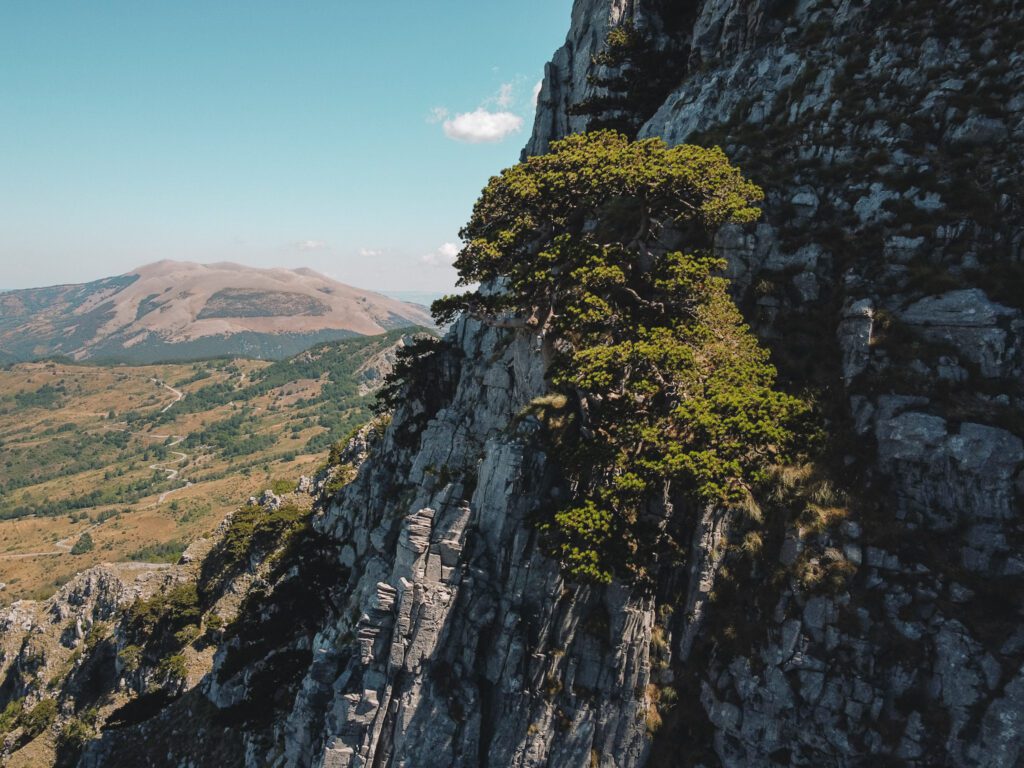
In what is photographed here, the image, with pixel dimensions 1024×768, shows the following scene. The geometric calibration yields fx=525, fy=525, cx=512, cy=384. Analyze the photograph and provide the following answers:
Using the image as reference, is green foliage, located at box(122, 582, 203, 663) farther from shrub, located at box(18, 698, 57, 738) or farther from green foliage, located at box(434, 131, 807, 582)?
green foliage, located at box(434, 131, 807, 582)

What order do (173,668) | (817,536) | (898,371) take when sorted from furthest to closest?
(173,668), (898,371), (817,536)

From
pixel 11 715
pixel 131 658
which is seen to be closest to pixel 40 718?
pixel 131 658

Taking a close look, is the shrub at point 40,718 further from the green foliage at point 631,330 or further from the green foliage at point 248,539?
the green foliage at point 631,330

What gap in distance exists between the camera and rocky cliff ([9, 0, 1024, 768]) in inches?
878

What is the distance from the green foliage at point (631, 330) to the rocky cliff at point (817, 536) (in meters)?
2.88

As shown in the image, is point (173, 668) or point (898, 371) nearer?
point (898, 371)

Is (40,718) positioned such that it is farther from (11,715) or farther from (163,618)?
(163,618)

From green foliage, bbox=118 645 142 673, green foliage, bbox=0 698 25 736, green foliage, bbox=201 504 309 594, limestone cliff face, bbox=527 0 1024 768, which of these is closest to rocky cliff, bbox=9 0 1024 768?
limestone cliff face, bbox=527 0 1024 768

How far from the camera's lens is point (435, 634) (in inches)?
1179

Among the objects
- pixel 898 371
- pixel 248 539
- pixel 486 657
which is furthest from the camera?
pixel 248 539

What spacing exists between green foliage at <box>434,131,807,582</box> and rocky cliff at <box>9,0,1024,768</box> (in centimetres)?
288

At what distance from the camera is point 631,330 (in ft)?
95.5

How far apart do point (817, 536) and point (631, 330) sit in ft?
44.3

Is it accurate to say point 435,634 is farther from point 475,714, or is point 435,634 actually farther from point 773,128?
point 773,128
